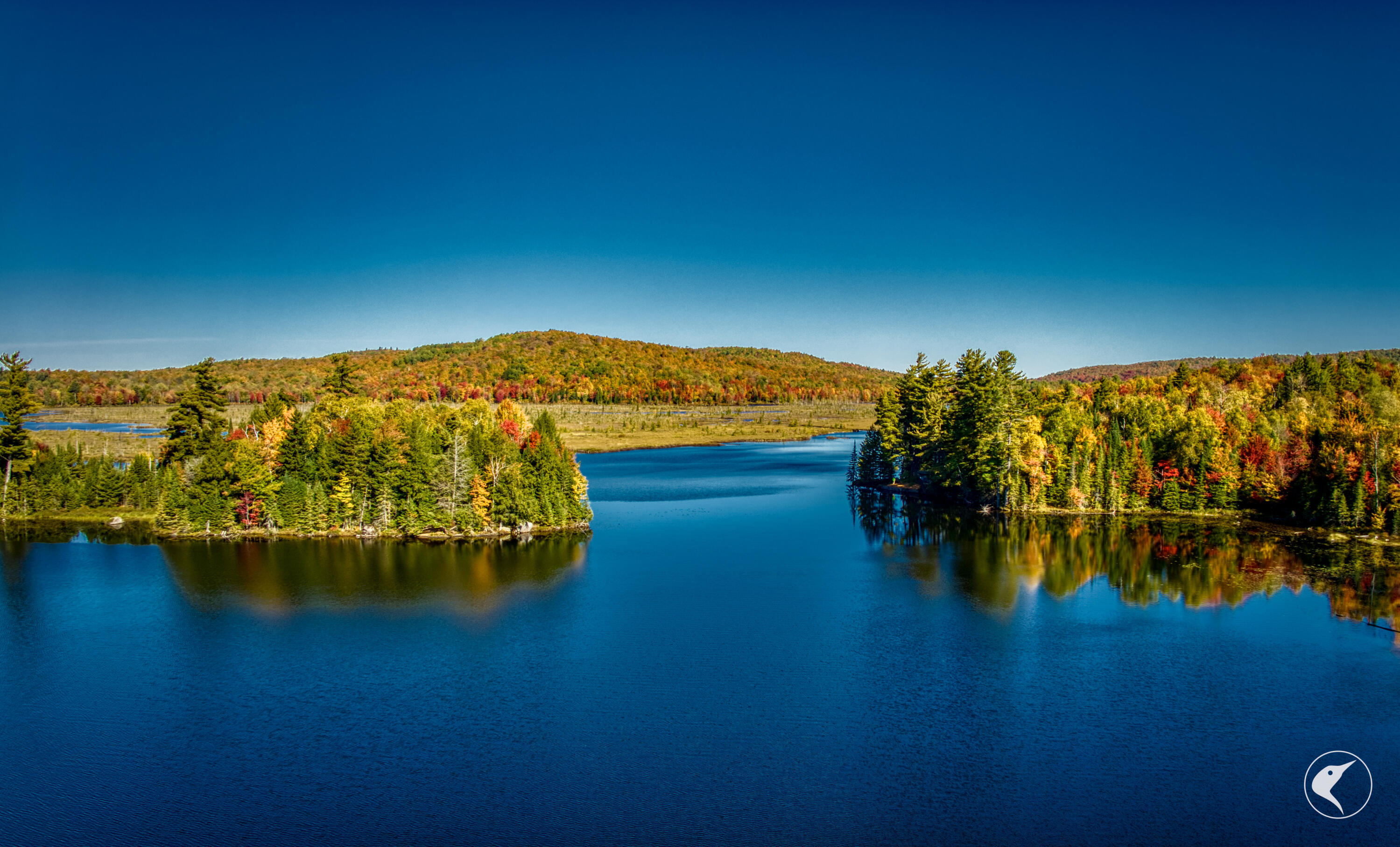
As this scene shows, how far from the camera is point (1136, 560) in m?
47.0

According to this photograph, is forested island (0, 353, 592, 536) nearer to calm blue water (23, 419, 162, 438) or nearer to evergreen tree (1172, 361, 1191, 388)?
calm blue water (23, 419, 162, 438)

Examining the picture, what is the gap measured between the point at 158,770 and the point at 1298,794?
30.3 metres

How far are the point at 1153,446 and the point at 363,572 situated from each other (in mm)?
60513

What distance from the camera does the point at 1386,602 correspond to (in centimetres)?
3647

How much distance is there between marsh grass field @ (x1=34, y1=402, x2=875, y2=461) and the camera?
414 feet

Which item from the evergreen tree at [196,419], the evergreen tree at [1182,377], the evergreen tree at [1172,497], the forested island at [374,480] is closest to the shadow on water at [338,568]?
the forested island at [374,480]

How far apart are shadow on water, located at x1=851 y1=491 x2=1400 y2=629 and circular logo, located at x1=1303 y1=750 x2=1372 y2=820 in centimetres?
1525

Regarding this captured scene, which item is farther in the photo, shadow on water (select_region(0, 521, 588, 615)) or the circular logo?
shadow on water (select_region(0, 521, 588, 615))

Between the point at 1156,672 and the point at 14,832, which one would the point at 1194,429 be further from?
the point at 14,832

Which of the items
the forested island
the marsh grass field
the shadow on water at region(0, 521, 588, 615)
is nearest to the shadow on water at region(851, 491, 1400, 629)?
the shadow on water at region(0, 521, 588, 615)

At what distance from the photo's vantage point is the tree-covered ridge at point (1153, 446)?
176 feet

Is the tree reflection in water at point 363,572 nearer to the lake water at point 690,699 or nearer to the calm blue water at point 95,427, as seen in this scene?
the lake water at point 690,699

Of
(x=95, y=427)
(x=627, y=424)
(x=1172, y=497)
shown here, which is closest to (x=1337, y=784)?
(x=1172, y=497)

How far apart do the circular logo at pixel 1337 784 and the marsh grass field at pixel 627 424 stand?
109m
